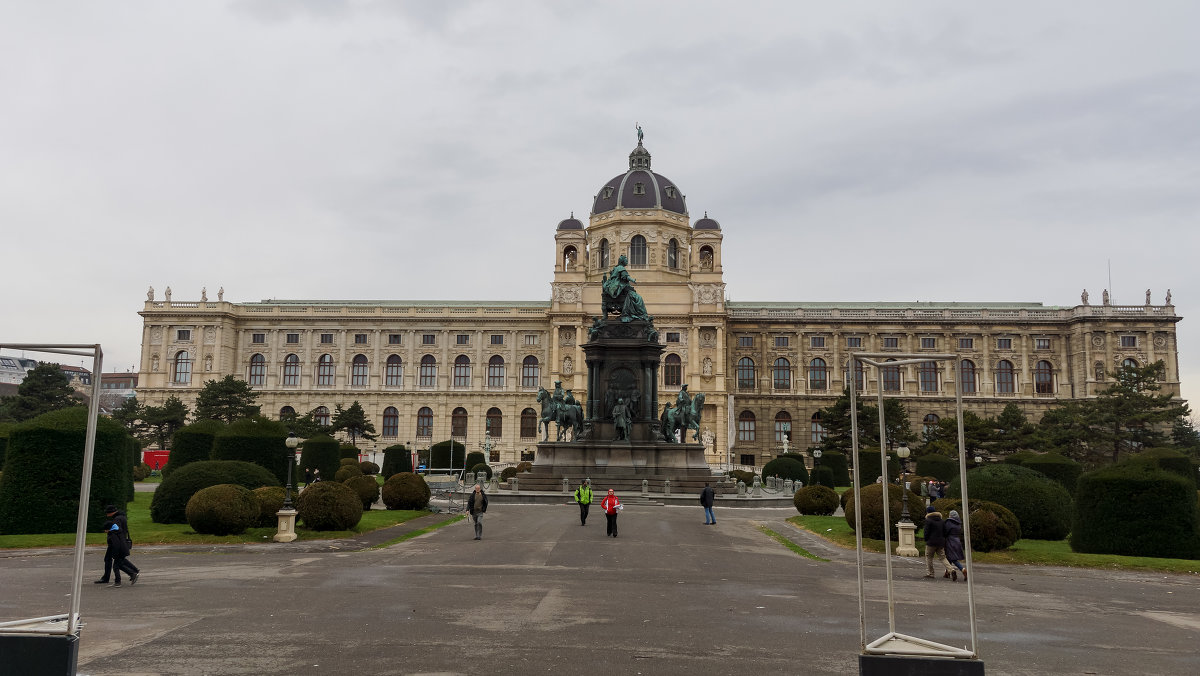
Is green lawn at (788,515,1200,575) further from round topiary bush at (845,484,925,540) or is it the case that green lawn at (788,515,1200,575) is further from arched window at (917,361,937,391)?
arched window at (917,361,937,391)

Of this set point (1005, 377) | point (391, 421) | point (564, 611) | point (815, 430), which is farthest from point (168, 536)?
point (1005, 377)

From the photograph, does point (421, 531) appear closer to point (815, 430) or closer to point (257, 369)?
point (815, 430)

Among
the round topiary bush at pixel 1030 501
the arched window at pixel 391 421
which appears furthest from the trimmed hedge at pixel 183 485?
the arched window at pixel 391 421

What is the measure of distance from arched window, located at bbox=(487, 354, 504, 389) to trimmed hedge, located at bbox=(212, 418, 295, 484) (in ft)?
198

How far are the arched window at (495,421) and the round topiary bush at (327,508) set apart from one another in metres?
68.7

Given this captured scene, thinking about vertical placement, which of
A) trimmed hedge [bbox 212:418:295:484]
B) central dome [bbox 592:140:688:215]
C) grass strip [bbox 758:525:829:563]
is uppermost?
central dome [bbox 592:140:688:215]

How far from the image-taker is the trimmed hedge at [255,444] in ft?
108

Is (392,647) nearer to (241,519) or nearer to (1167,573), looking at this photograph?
(241,519)

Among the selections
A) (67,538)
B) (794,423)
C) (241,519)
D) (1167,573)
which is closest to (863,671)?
(1167,573)

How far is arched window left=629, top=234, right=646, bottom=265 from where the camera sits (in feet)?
312

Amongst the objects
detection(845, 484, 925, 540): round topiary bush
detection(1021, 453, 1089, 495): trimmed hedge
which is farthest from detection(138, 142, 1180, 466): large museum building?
detection(845, 484, 925, 540): round topiary bush

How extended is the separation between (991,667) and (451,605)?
783cm

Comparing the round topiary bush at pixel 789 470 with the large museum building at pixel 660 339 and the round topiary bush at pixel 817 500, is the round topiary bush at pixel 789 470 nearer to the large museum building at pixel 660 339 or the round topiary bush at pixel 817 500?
the round topiary bush at pixel 817 500

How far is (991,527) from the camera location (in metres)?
21.6
